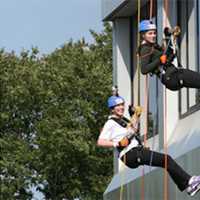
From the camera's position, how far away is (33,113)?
4812 cm

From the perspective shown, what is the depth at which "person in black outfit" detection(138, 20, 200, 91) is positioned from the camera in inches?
633

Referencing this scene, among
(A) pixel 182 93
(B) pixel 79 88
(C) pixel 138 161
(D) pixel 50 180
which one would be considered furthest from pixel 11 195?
(C) pixel 138 161

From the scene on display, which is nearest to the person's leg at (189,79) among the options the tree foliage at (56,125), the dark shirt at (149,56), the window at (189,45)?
the dark shirt at (149,56)

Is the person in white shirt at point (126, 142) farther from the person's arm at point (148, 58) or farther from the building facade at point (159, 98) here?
the building facade at point (159, 98)

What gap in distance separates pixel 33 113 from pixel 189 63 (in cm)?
2488

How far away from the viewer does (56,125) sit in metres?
44.8

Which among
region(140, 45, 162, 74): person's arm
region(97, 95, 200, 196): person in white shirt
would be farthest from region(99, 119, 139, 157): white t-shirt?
region(140, 45, 162, 74): person's arm

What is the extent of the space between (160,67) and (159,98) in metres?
8.66

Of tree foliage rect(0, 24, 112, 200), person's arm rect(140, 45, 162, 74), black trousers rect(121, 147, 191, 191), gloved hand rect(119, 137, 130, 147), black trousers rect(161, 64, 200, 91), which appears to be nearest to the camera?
person's arm rect(140, 45, 162, 74)

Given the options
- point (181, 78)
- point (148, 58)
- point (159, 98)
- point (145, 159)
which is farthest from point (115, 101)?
point (159, 98)

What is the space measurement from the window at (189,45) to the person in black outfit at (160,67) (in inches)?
266

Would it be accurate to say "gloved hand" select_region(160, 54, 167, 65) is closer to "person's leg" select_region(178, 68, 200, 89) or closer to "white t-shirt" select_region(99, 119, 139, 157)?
"person's leg" select_region(178, 68, 200, 89)

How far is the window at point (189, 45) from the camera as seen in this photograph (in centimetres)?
2325

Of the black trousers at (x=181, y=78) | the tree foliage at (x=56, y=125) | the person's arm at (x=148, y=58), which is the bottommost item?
the tree foliage at (x=56, y=125)
